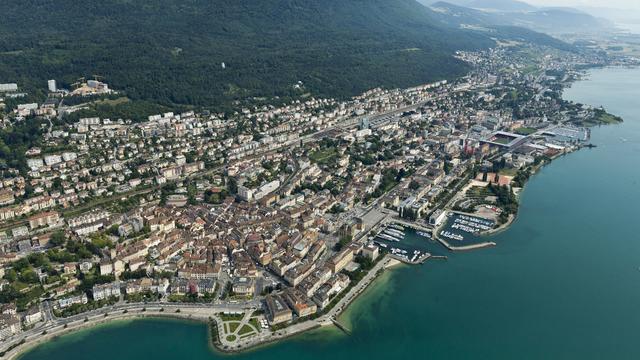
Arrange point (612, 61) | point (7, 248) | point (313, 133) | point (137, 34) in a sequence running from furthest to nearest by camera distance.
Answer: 1. point (612, 61)
2. point (137, 34)
3. point (313, 133)
4. point (7, 248)

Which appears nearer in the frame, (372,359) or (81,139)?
(372,359)

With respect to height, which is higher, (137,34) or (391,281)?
(137,34)

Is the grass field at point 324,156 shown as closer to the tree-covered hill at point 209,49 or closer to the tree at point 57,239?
the tree-covered hill at point 209,49

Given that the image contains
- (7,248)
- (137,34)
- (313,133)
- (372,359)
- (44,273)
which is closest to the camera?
(372,359)

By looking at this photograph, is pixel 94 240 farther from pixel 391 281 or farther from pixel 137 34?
pixel 137 34

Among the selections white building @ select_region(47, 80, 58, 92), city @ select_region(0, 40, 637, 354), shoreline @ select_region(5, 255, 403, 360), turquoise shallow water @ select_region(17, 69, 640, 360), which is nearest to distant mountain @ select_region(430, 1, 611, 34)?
city @ select_region(0, 40, 637, 354)

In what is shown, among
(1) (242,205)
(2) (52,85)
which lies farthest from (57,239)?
(2) (52,85)

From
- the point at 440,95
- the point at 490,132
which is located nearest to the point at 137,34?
the point at 440,95

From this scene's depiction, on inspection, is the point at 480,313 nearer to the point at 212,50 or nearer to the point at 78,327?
the point at 78,327
